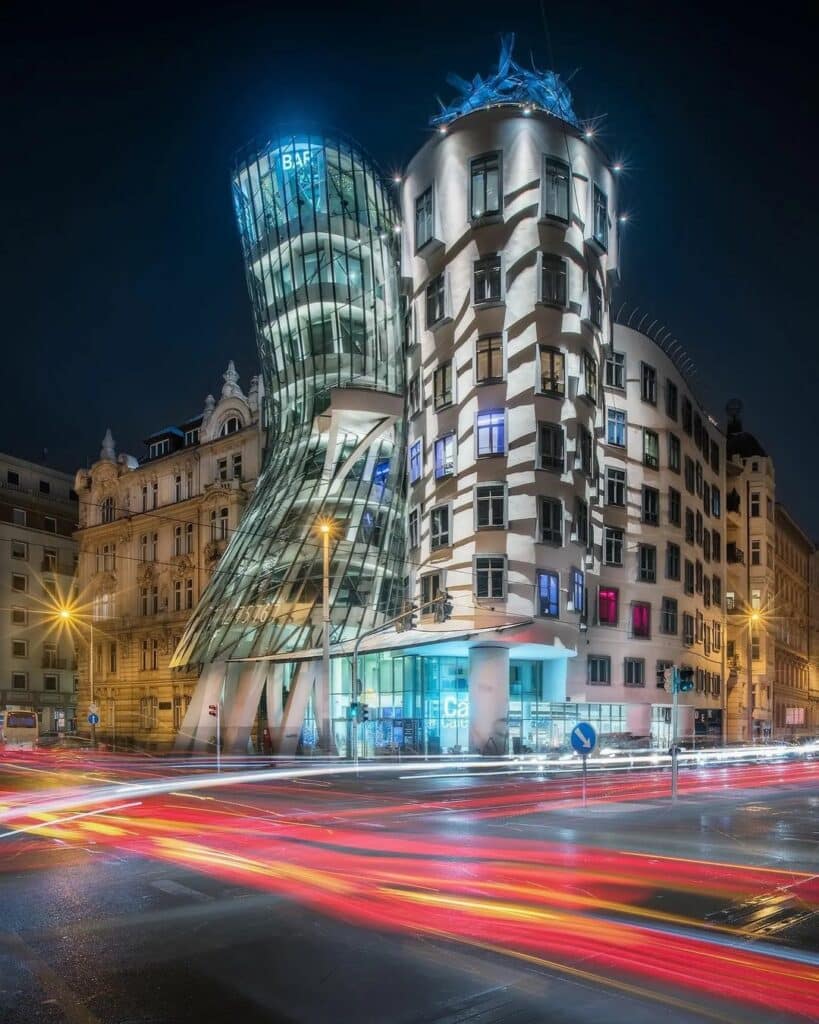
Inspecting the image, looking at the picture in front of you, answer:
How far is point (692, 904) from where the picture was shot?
10664mm

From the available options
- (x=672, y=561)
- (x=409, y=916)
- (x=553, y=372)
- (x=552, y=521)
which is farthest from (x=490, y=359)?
(x=409, y=916)

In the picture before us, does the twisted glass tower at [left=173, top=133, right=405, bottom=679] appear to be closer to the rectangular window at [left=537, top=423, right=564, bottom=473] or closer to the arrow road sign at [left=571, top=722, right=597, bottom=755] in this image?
the rectangular window at [left=537, top=423, right=564, bottom=473]

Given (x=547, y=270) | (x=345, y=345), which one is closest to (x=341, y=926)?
(x=547, y=270)

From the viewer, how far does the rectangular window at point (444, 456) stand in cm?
4431

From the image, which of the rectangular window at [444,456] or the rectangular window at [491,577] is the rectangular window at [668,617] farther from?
the rectangular window at [444,456]

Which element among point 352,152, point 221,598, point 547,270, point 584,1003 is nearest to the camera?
point 584,1003

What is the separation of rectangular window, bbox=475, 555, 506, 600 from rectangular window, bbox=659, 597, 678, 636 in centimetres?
1570

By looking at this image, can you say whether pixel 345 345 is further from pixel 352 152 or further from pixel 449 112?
pixel 449 112

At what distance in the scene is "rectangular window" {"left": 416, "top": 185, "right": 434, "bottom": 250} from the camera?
46.4 m

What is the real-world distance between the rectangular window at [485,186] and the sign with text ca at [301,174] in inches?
628

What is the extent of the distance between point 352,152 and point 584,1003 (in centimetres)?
5760

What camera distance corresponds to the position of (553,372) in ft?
143

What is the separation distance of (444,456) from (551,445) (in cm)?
488

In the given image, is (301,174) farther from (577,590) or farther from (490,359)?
(577,590)
